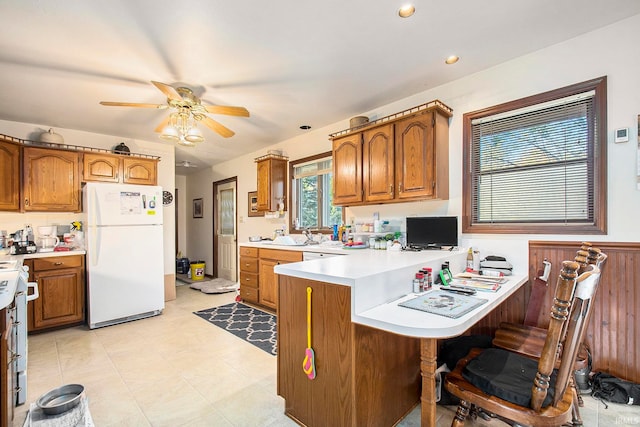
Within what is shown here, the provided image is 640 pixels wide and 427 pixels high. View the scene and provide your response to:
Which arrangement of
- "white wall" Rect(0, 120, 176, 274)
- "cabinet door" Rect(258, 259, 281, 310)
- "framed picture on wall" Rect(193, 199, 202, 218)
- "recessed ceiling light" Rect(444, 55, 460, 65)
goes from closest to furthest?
"recessed ceiling light" Rect(444, 55, 460, 65) < "white wall" Rect(0, 120, 176, 274) < "cabinet door" Rect(258, 259, 281, 310) < "framed picture on wall" Rect(193, 199, 202, 218)

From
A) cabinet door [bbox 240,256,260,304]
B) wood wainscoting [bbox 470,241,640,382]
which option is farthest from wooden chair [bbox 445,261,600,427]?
cabinet door [bbox 240,256,260,304]

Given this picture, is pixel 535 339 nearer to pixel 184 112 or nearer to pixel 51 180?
pixel 184 112

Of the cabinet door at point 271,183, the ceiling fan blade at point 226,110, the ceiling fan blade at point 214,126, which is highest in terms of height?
the ceiling fan blade at point 226,110

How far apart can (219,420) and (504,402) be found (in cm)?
162

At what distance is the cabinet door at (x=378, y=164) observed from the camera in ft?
10.2

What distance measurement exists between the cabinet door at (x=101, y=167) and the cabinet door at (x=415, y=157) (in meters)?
3.81

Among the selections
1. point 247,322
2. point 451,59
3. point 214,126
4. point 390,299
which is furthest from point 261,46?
point 247,322

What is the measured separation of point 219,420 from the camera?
184cm

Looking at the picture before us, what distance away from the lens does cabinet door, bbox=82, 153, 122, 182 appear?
389cm

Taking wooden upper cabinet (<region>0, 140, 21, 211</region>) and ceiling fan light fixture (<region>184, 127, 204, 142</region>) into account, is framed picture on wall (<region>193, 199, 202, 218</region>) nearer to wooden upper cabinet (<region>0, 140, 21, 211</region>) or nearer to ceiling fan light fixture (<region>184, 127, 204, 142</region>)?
wooden upper cabinet (<region>0, 140, 21, 211</region>)

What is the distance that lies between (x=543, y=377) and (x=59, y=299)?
180 inches

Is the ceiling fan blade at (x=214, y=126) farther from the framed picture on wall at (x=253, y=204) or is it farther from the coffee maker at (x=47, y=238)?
the coffee maker at (x=47, y=238)

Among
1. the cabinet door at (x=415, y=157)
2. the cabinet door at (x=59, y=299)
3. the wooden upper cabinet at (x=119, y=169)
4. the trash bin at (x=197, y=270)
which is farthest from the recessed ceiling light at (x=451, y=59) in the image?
the trash bin at (x=197, y=270)

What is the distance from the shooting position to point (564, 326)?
1154 millimetres
